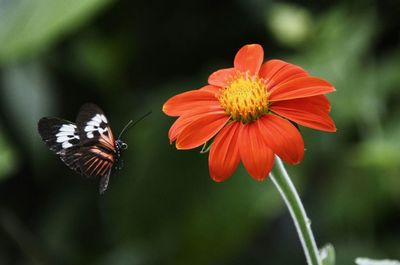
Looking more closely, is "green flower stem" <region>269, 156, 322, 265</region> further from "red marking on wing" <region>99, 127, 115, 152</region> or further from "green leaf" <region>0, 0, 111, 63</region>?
"green leaf" <region>0, 0, 111, 63</region>

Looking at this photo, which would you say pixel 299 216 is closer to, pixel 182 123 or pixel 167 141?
pixel 182 123

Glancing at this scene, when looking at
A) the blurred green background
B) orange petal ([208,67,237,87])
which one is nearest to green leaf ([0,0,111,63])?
the blurred green background

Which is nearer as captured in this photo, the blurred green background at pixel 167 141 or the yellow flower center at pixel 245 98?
the yellow flower center at pixel 245 98

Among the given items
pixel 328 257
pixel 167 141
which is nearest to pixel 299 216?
pixel 328 257

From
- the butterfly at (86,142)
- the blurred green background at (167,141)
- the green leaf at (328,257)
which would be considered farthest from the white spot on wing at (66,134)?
the blurred green background at (167,141)

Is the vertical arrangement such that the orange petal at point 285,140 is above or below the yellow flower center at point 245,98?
below

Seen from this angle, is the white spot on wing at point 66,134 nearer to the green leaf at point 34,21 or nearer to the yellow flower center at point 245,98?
the yellow flower center at point 245,98
